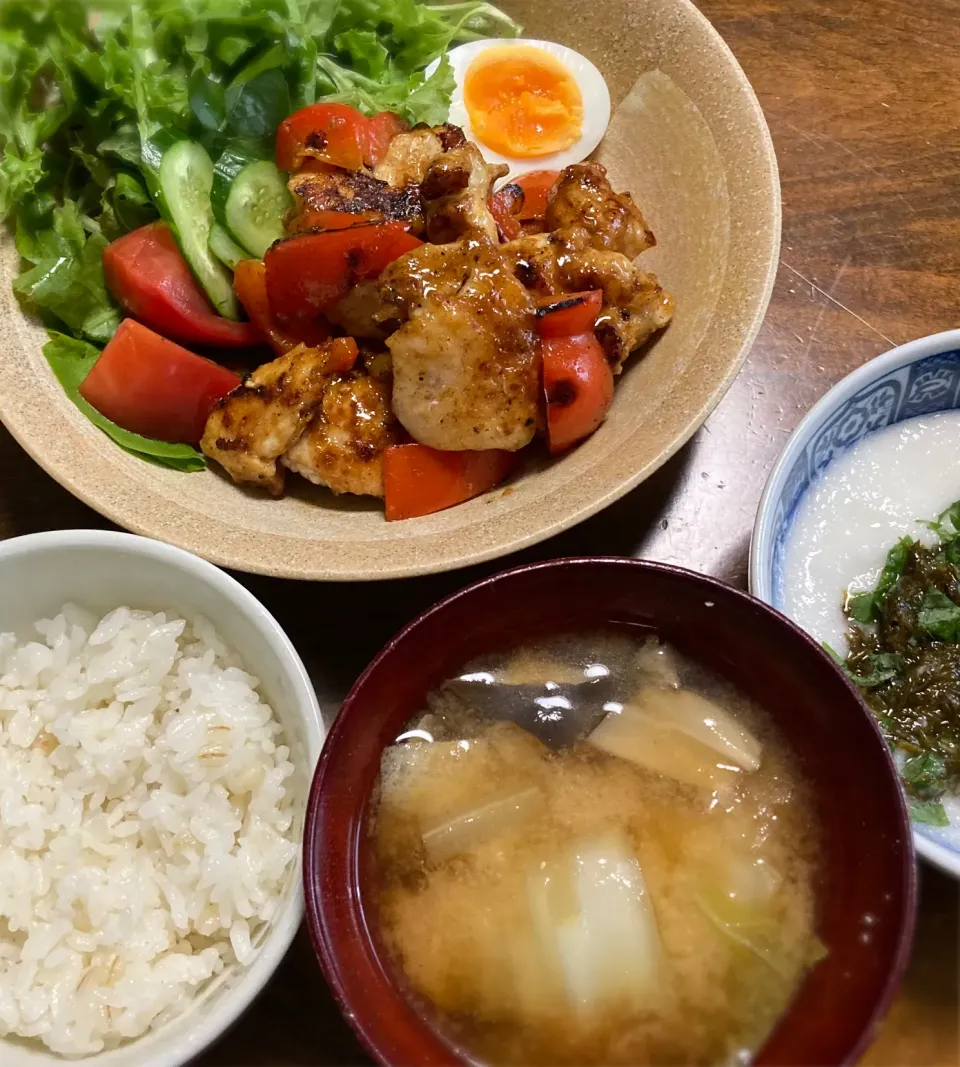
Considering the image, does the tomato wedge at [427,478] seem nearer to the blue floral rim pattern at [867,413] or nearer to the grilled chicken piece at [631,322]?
the grilled chicken piece at [631,322]

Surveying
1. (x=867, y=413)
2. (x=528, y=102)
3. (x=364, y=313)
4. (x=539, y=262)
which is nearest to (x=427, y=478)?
(x=364, y=313)

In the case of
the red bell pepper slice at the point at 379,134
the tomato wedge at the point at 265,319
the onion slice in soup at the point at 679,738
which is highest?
the red bell pepper slice at the point at 379,134

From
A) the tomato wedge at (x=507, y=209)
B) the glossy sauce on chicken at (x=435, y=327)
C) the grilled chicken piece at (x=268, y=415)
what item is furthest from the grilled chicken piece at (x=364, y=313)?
the tomato wedge at (x=507, y=209)

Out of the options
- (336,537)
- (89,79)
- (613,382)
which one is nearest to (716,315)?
(613,382)

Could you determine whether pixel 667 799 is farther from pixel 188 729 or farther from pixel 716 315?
pixel 716 315

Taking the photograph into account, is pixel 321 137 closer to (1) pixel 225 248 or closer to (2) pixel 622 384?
(1) pixel 225 248

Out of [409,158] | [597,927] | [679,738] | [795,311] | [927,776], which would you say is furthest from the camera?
[795,311]
